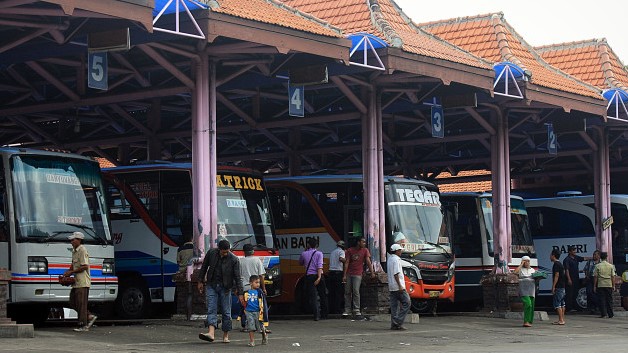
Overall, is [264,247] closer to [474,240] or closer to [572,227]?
[474,240]

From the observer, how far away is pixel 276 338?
21.5m

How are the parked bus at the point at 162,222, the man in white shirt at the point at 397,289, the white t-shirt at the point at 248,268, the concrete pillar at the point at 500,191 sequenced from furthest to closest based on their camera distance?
the concrete pillar at the point at 500,191 → the parked bus at the point at 162,222 → the man in white shirt at the point at 397,289 → the white t-shirt at the point at 248,268

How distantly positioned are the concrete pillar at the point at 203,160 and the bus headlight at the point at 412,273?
655 centimetres

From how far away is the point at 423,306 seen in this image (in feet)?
103

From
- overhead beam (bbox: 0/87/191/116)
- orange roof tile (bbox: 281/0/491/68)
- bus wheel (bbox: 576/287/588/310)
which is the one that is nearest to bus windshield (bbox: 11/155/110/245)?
overhead beam (bbox: 0/87/191/116)

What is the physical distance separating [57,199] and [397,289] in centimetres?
623

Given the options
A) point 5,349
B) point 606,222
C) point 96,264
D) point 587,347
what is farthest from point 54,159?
point 606,222

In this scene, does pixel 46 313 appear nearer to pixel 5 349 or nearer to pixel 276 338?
pixel 276 338

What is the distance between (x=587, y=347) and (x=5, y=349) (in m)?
9.06

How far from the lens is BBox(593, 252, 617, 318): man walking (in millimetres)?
32031

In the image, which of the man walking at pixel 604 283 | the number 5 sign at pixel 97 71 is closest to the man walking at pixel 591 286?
the man walking at pixel 604 283

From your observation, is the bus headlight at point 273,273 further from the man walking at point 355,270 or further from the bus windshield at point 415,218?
the bus windshield at point 415,218

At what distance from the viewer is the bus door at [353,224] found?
2886cm

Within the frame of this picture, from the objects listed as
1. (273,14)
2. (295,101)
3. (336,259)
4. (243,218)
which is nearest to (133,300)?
(243,218)
